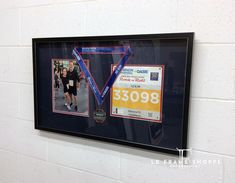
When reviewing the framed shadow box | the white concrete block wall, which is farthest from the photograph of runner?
the white concrete block wall

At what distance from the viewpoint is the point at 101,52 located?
1.01 meters

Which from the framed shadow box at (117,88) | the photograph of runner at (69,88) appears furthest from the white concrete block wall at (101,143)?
the photograph of runner at (69,88)

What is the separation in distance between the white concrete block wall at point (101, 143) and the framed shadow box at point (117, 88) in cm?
5

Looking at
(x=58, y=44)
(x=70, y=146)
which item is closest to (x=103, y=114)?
(x=70, y=146)

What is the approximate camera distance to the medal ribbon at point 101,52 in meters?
0.96

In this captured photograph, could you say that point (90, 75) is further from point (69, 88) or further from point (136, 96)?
point (136, 96)

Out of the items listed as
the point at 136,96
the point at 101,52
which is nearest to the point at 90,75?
the point at 101,52

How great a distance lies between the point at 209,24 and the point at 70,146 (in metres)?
0.85

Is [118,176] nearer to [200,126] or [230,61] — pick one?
[200,126]

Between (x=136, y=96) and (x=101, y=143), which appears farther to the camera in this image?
(x=101, y=143)

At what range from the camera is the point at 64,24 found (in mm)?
1109

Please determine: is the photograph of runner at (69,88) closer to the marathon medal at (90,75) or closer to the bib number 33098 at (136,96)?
the marathon medal at (90,75)

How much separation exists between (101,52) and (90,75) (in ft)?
0.38

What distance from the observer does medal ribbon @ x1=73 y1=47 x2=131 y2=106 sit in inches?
38.0
